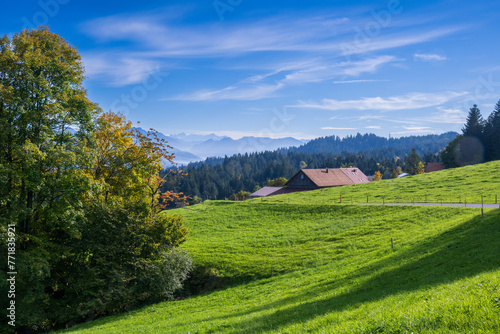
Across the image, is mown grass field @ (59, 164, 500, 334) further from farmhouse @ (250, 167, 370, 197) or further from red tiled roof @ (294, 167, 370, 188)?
red tiled roof @ (294, 167, 370, 188)

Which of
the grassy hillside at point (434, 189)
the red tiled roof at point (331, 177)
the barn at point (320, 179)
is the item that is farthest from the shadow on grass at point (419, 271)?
the red tiled roof at point (331, 177)

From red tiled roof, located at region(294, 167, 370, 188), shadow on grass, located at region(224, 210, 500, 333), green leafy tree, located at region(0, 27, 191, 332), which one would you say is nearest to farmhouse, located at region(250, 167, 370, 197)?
red tiled roof, located at region(294, 167, 370, 188)

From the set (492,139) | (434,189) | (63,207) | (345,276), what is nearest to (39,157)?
(63,207)

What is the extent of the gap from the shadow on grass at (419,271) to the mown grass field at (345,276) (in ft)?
0.22

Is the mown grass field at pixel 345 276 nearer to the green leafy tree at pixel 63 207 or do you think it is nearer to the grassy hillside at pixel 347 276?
the grassy hillside at pixel 347 276

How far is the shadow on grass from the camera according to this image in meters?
13.4

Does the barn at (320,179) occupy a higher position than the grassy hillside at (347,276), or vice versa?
the barn at (320,179)

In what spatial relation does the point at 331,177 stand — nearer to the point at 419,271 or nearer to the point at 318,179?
the point at 318,179

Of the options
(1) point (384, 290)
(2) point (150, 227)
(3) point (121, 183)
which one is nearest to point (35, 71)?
(3) point (121, 183)

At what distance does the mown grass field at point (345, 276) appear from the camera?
367 inches

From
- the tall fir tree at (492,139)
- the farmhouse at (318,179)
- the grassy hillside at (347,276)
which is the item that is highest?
the tall fir tree at (492,139)

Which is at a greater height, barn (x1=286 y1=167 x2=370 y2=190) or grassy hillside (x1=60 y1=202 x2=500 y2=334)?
barn (x1=286 y1=167 x2=370 y2=190)

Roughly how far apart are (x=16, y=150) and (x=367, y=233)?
31.5 metres

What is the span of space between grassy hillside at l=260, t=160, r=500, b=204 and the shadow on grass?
69.8ft
